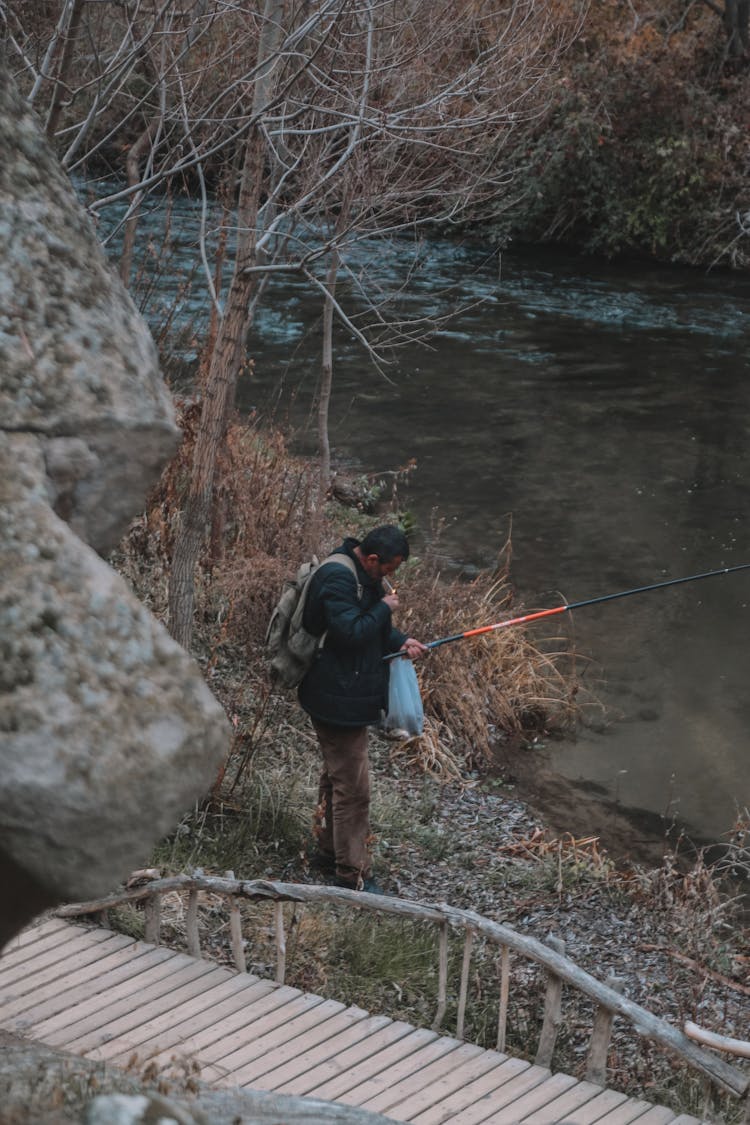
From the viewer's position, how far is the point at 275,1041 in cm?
456

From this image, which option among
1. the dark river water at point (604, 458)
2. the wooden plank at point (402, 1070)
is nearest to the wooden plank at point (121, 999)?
the wooden plank at point (402, 1070)

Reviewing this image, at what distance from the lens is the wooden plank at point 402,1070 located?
4309 mm

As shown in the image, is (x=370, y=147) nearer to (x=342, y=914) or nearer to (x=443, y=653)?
(x=443, y=653)

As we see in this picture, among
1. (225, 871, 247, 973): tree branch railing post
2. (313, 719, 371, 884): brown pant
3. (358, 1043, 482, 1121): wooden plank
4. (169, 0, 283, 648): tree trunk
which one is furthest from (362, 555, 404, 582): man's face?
(358, 1043, 482, 1121): wooden plank

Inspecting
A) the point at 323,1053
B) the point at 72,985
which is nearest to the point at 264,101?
the point at 72,985

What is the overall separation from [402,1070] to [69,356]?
315cm

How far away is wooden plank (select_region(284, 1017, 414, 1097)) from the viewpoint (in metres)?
4.33

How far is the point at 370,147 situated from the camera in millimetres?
9398

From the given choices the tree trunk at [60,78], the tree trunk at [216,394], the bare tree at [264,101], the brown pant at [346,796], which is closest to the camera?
the tree trunk at [60,78]

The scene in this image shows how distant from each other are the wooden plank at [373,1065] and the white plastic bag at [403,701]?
1392mm

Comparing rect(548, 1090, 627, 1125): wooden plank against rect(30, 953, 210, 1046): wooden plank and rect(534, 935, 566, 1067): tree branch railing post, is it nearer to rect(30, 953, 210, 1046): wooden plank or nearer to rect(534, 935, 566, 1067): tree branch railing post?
rect(534, 935, 566, 1067): tree branch railing post

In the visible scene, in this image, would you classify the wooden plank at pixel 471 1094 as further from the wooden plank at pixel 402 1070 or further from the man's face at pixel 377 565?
the man's face at pixel 377 565

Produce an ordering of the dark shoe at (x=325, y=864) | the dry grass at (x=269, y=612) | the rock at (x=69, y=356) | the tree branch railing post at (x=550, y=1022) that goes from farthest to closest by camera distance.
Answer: the dry grass at (x=269, y=612)
the dark shoe at (x=325, y=864)
the tree branch railing post at (x=550, y=1022)
the rock at (x=69, y=356)

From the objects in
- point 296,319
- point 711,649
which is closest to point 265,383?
point 296,319
